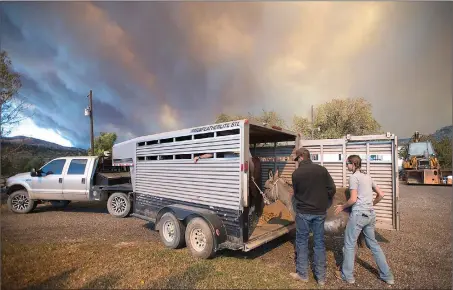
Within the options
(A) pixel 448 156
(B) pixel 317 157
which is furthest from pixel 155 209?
(A) pixel 448 156

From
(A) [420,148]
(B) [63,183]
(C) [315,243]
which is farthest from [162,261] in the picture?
(A) [420,148]

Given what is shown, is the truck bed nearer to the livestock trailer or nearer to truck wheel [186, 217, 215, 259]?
the livestock trailer

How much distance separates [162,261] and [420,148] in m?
26.2

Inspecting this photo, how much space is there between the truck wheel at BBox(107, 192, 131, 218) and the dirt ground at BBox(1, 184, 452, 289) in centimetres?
131

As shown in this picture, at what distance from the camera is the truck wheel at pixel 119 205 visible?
9266 millimetres

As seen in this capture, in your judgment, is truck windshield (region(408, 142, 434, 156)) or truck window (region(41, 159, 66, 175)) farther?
truck windshield (region(408, 142, 434, 156))

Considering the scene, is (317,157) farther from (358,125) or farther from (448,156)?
(448,156)

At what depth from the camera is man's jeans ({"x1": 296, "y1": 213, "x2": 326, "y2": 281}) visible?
424cm

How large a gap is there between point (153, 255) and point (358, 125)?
113ft

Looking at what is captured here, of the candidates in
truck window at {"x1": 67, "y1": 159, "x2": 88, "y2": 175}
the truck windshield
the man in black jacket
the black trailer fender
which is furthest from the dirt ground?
the truck windshield

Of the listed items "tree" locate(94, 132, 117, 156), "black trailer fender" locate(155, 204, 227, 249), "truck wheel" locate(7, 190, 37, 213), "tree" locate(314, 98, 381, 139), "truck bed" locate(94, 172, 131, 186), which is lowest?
"truck wheel" locate(7, 190, 37, 213)

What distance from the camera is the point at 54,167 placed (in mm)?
10008

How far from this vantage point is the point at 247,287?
4094 mm

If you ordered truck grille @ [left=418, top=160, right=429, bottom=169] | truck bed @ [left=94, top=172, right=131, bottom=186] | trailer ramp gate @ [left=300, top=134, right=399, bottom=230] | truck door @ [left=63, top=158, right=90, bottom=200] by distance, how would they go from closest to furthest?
trailer ramp gate @ [left=300, top=134, right=399, bottom=230]
truck bed @ [left=94, top=172, right=131, bottom=186]
truck door @ [left=63, top=158, right=90, bottom=200]
truck grille @ [left=418, top=160, right=429, bottom=169]
